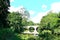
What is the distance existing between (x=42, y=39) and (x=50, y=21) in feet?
8.32

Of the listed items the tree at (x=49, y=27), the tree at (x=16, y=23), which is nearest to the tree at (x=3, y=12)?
the tree at (x=49, y=27)

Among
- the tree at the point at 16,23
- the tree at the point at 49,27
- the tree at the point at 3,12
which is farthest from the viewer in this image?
the tree at the point at 16,23

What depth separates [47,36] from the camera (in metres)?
32.5

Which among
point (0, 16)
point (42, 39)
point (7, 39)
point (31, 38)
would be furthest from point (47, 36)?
point (7, 39)

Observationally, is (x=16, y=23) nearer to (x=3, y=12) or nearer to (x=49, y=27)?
(x=49, y=27)

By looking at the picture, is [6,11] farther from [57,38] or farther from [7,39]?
[7,39]

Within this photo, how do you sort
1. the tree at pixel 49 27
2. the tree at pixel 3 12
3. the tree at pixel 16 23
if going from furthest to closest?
the tree at pixel 16 23 → the tree at pixel 49 27 → the tree at pixel 3 12

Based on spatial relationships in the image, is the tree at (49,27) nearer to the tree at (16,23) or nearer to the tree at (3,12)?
the tree at (16,23)

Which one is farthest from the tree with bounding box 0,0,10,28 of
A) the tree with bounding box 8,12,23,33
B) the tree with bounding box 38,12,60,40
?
the tree with bounding box 8,12,23,33

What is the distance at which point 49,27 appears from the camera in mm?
34250

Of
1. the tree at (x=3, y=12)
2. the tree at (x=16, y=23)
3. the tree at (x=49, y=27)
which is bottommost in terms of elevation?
the tree at (x=16, y=23)

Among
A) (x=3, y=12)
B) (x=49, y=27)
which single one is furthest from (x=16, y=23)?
(x=3, y=12)

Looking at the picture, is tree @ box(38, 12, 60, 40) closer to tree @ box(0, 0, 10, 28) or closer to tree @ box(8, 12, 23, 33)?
tree @ box(8, 12, 23, 33)

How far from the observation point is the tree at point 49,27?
104 feet
